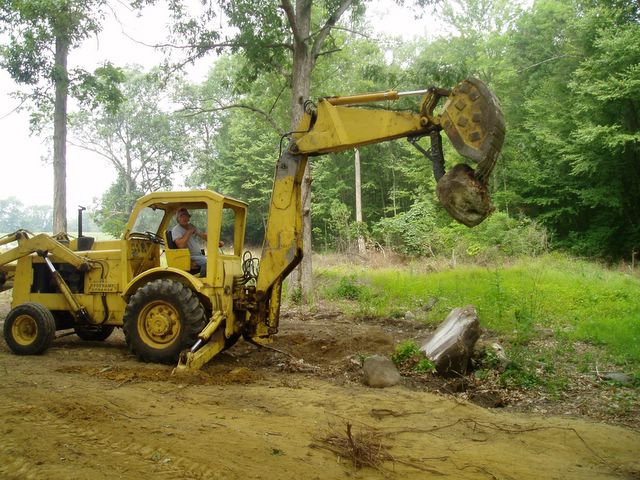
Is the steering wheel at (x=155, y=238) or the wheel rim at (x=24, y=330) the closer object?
the wheel rim at (x=24, y=330)

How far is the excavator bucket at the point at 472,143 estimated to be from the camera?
16.7 feet

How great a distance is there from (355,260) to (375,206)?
12710 mm

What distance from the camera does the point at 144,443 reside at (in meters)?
3.98

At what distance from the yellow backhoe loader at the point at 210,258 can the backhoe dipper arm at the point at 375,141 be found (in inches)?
0.5

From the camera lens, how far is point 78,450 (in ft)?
12.5

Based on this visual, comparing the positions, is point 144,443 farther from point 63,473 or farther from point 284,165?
point 284,165

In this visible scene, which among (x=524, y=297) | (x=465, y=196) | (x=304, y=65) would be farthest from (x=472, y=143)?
(x=304, y=65)

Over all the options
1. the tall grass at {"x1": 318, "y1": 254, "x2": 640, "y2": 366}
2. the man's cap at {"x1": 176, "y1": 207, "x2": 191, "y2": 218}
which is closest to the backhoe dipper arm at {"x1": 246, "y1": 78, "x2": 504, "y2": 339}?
the man's cap at {"x1": 176, "y1": 207, "x2": 191, "y2": 218}

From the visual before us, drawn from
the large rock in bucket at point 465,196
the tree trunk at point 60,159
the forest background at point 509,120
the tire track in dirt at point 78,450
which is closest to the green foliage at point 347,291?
the forest background at point 509,120

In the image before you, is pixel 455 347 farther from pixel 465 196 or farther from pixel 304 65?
pixel 304 65

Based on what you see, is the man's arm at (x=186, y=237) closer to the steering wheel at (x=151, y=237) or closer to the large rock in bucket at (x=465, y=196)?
the steering wheel at (x=151, y=237)

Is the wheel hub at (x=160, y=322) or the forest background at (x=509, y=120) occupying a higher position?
the forest background at (x=509, y=120)

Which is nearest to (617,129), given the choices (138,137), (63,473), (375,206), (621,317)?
(621,317)

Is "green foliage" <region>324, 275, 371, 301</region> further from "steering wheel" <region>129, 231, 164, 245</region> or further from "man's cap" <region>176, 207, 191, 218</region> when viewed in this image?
"man's cap" <region>176, 207, 191, 218</region>
